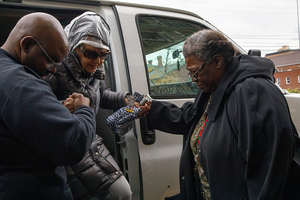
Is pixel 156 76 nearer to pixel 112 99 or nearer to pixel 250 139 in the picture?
pixel 112 99

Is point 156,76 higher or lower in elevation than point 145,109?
higher

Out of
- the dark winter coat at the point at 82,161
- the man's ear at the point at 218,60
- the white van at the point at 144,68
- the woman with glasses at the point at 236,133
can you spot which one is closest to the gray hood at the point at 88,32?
the dark winter coat at the point at 82,161

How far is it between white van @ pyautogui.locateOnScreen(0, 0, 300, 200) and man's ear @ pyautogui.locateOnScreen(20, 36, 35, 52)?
928mm

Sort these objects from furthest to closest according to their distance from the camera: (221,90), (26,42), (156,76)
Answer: (156,76) < (221,90) < (26,42)

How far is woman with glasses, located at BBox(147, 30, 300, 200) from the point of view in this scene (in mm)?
1292

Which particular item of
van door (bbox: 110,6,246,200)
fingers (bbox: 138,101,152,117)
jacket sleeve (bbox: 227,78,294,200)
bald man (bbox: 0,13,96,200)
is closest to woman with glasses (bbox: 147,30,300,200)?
jacket sleeve (bbox: 227,78,294,200)

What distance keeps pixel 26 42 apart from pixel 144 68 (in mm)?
1103

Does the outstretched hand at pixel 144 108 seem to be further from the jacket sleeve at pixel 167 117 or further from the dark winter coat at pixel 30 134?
the dark winter coat at pixel 30 134

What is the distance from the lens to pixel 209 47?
165 cm

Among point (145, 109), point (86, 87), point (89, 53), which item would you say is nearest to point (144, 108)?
point (145, 109)

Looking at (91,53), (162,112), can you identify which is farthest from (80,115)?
(162,112)

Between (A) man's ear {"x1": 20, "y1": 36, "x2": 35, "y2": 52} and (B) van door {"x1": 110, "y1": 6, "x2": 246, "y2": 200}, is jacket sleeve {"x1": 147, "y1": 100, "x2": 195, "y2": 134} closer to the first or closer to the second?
(B) van door {"x1": 110, "y1": 6, "x2": 246, "y2": 200}

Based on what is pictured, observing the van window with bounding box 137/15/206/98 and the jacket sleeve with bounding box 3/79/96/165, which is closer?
the jacket sleeve with bounding box 3/79/96/165

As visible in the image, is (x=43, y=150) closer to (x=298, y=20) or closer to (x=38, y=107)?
(x=38, y=107)
